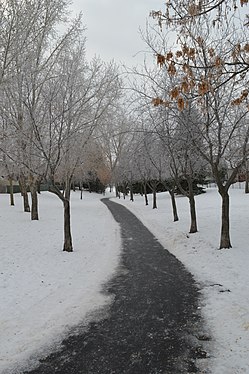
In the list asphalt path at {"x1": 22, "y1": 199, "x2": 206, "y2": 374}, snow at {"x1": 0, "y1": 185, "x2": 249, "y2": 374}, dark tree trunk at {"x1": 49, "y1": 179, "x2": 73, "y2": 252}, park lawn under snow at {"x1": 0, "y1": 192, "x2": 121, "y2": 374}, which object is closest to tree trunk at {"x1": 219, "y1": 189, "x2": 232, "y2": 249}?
snow at {"x1": 0, "y1": 185, "x2": 249, "y2": 374}

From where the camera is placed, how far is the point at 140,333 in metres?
5.01

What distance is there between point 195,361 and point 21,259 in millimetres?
7168

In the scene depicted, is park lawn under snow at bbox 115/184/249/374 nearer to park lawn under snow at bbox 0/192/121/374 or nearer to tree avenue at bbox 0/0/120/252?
park lawn under snow at bbox 0/192/121/374

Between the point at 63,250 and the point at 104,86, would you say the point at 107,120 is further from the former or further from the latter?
the point at 63,250

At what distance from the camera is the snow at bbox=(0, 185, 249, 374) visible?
15.2 feet

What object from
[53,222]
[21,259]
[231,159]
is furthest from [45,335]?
[53,222]

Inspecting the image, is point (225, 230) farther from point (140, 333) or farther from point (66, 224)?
point (140, 333)

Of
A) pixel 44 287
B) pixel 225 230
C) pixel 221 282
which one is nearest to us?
pixel 221 282

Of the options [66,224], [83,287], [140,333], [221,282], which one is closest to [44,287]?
[83,287]

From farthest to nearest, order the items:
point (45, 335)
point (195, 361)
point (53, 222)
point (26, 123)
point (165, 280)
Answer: point (53, 222)
point (26, 123)
point (165, 280)
point (45, 335)
point (195, 361)

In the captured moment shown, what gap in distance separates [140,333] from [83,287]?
2.78 m

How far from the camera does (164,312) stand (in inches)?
230

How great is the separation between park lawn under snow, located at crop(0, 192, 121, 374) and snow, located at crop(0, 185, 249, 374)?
0.04 ft

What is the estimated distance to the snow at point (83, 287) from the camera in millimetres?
4626
